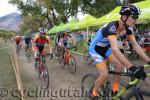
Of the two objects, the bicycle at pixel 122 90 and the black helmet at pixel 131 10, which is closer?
the bicycle at pixel 122 90

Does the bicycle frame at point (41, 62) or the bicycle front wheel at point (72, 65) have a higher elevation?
the bicycle frame at point (41, 62)

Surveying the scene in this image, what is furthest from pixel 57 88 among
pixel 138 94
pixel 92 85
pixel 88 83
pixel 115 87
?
pixel 138 94

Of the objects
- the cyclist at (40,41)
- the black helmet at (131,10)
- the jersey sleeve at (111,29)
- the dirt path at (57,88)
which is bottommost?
the dirt path at (57,88)

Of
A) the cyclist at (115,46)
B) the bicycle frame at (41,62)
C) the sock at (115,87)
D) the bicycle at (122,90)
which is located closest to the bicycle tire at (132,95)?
the bicycle at (122,90)

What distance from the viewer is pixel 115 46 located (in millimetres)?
5918

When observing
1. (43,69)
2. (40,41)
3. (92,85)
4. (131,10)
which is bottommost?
(43,69)

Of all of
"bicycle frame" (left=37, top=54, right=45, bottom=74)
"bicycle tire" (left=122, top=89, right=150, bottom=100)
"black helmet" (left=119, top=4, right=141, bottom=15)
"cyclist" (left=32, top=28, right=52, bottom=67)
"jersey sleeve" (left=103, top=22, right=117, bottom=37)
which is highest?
"black helmet" (left=119, top=4, right=141, bottom=15)

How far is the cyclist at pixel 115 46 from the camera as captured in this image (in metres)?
5.55

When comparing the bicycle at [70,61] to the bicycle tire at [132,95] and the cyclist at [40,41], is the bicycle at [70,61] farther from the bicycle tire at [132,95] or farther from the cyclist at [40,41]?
the bicycle tire at [132,95]

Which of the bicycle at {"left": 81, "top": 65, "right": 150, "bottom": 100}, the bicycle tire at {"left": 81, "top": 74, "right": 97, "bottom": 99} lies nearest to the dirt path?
the bicycle tire at {"left": 81, "top": 74, "right": 97, "bottom": 99}

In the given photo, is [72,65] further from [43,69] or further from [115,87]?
[115,87]

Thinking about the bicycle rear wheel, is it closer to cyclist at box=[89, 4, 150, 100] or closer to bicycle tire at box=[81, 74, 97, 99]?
bicycle tire at box=[81, 74, 97, 99]

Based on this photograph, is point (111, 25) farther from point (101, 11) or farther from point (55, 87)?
point (101, 11)

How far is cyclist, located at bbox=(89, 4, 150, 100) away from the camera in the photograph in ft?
18.2
